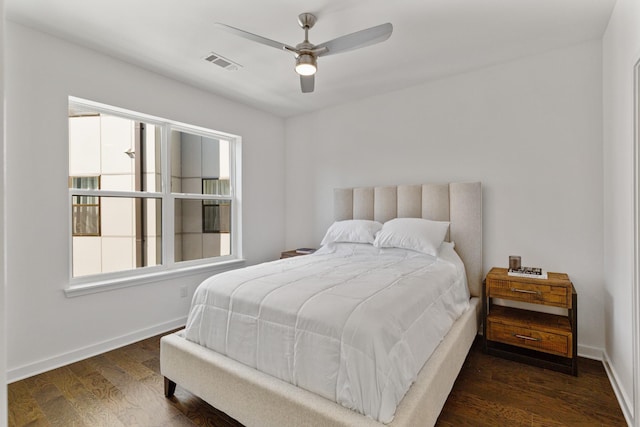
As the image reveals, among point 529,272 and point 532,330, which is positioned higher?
point 529,272

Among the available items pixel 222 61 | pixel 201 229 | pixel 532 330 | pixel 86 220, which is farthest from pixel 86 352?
pixel 532 330

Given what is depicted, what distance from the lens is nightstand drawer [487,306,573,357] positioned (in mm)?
2266

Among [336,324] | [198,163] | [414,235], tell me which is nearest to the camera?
[336,324]

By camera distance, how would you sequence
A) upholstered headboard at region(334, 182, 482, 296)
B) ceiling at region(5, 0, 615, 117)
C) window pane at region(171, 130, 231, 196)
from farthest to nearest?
window pane at region(171, 130, 231, 196) < upholstered headboard at region(334, 182, 482, 296) < ceiling at region(5, 0, 615, 117)

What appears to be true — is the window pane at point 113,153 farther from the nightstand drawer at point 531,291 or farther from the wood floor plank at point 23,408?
the nightstand drawer at point 531,291

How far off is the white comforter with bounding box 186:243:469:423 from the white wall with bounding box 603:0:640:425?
97 cm

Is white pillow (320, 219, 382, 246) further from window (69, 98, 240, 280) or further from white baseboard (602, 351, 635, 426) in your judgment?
white baseboard (602, 351, 635, 426)

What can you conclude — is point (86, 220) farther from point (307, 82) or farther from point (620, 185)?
point (620, 185)

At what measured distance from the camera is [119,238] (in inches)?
119

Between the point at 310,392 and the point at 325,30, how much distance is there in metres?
2.42

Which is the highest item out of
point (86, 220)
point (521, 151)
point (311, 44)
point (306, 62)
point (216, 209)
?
point (311, 44)

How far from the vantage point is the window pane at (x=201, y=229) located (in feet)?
11.6

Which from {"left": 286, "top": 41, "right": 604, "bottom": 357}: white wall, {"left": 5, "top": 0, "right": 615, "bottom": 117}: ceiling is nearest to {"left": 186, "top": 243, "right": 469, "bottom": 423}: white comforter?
{"left": 286, "top": 41, "right": 604, "bottom": 357}: white wall

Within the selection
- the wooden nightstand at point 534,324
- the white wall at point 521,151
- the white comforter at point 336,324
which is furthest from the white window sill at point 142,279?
the wooden nightstand at point 534,324
